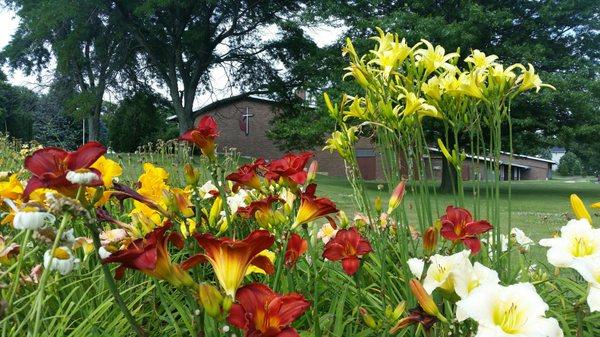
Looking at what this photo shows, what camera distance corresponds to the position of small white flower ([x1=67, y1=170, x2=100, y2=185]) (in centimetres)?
85

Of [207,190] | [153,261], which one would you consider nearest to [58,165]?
[153,261]

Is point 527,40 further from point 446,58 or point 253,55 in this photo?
point 446,58

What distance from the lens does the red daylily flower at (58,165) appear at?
92 centimetres

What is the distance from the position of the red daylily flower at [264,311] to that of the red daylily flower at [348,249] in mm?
570

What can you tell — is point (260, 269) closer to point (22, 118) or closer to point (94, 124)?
point (94, 124)

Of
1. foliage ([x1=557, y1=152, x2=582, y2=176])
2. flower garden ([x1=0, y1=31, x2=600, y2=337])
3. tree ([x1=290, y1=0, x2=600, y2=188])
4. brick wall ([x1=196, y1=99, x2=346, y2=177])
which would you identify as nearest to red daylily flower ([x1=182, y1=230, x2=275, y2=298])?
flower garden ([x1=0, y1=31, x2=600, y2=337])

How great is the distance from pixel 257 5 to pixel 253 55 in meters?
2.00

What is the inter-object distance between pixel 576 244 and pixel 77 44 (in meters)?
22.0

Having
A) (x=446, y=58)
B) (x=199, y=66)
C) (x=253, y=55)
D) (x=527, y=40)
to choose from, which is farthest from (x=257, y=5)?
(x=446, y=58)

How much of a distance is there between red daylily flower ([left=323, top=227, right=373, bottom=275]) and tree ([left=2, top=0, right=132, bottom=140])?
774 inches

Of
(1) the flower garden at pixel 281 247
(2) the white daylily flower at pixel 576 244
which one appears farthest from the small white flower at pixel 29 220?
(2) the white daylily flower at pixel 576 244

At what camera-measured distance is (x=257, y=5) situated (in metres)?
21.8

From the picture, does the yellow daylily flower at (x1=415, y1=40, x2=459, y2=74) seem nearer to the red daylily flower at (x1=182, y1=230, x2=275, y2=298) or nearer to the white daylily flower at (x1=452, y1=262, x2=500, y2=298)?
the white daylily flower at (x1=452, y1=262, x2=500, y2=298)

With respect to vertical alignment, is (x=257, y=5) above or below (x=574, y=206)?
above
